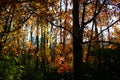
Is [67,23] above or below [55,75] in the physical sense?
above

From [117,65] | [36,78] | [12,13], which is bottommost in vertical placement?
[36,78]

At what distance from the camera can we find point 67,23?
59.8 feet

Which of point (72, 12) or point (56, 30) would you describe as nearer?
point (72, 12)

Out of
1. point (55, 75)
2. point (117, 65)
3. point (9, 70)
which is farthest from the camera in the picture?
point (55, 75)

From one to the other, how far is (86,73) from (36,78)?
14214 millimetres

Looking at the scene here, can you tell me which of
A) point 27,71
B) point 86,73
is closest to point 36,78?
point 27,71

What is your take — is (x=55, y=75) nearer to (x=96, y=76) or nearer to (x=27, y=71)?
(x=27, y=71)

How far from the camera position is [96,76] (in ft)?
39.5

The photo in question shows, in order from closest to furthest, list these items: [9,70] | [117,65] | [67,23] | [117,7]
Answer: [117,65]
[9,70]
[117,7]
[67,23]

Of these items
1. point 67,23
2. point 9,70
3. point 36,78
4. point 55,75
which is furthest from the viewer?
point 36,78

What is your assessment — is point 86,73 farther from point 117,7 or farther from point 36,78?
point 36,78

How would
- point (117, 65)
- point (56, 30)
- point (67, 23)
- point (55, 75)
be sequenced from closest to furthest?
point (117, 65) → point (67, 23) → point (56, 30) → point (55, 75)

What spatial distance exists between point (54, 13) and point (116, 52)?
5923 mm

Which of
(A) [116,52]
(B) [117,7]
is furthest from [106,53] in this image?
(B) [117,7]
